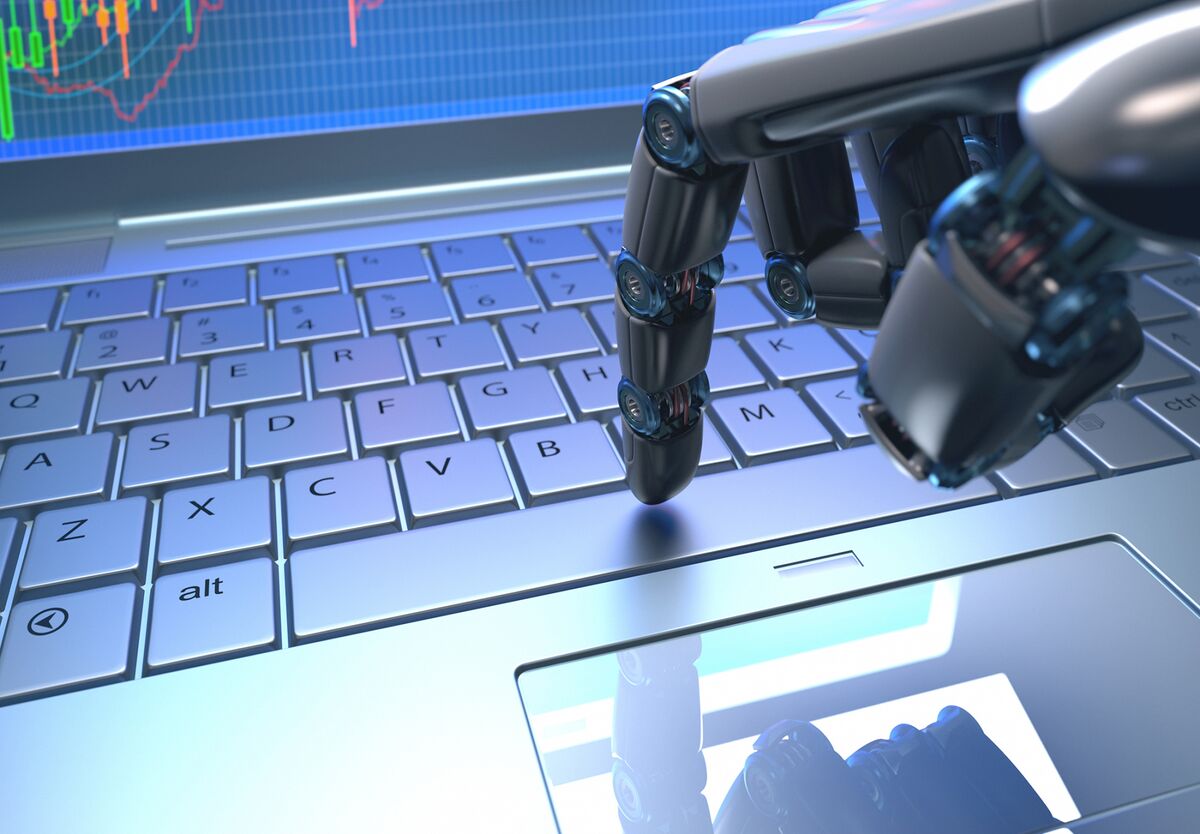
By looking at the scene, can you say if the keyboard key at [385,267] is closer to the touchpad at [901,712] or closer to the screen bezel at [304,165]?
the screen bezel at [304,165]

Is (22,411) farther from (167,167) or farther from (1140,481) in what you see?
(1140,481)

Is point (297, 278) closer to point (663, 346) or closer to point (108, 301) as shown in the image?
point (108, 301)

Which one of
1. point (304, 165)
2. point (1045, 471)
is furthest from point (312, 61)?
point (1045, 471)

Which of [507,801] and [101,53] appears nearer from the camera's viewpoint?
[507,801]

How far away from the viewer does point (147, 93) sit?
850mm

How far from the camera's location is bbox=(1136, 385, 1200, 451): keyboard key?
622 millimetres

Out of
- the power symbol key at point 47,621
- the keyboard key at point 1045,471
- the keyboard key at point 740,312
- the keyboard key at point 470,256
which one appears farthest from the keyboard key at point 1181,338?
the power symbol key at point 47,621

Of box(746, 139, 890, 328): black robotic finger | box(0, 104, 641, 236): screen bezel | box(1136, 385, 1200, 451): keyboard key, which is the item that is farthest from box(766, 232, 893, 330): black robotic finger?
box(0, 104, 641, 236): screen bezel

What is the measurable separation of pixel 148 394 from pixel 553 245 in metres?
0.33

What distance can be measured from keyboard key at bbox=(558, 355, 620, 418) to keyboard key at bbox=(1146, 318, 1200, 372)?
1.21ft

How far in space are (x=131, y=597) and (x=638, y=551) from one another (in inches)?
9.8

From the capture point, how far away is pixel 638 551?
543 millimetres

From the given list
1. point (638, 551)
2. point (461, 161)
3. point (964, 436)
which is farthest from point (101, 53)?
point (964, 436)

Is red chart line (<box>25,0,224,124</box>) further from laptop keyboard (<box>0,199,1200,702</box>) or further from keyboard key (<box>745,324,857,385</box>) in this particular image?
keyboard key (<box>745,324,857,385</box>)
